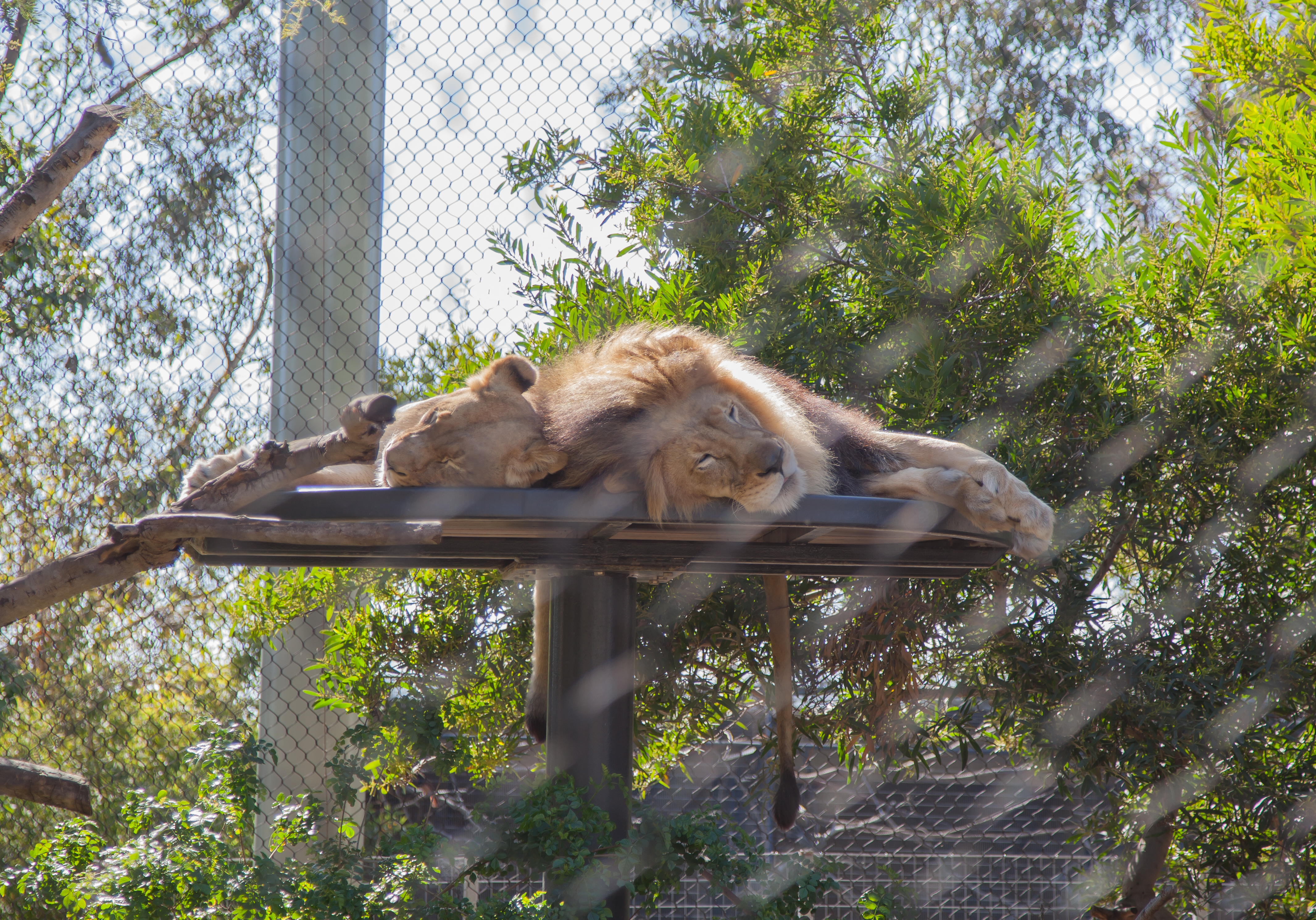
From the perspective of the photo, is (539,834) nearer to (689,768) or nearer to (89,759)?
(689,768)

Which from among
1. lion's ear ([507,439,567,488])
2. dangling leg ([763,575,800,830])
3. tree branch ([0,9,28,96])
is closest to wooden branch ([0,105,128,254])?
tree branch ([0,9,28,96])

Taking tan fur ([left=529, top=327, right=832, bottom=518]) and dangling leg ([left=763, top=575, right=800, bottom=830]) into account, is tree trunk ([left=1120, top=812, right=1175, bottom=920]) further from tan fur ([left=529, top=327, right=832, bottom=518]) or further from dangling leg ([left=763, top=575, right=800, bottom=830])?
tan fur ([left=529, top=327, right=832, bottom=518])

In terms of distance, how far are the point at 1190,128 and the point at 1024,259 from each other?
485 mm

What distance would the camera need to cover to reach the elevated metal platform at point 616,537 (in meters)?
1.47

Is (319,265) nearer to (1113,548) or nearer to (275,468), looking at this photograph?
(275,468)

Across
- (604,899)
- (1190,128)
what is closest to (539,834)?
(604,899)

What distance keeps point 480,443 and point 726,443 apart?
0.40 metres

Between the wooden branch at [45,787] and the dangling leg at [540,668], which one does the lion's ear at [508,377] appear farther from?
the wooden branch at [45,787]

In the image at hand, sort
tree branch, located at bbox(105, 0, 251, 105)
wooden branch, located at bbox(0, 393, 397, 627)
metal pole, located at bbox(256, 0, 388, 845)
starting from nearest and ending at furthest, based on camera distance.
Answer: wooden branch, located at bbox(0, 393, 397, 627) < metal pole, located at bbox(256, 0, 388, 845) < tree branch, located at bbox(105, 0, 251, 105)

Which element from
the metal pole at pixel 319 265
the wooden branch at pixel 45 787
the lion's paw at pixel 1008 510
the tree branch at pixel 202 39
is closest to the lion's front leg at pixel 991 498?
the lion's paw at pixel 1008 510

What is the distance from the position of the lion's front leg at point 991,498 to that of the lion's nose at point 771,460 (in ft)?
0.75

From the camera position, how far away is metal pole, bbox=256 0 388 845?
9.93 ft

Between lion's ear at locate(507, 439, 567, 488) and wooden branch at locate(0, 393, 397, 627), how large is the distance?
22cm

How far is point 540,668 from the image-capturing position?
226 cm
